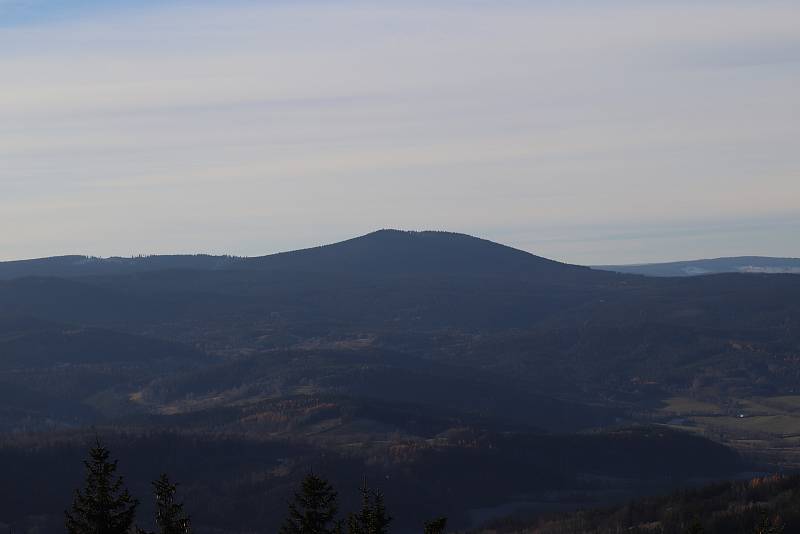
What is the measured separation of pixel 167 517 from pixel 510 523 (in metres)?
114

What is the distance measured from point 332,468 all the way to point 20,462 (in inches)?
1503

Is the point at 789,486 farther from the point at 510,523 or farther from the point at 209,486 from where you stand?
the point at 209,486

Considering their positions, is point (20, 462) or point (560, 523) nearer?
point (560, 523)

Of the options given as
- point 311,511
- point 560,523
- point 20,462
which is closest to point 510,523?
point 560,523

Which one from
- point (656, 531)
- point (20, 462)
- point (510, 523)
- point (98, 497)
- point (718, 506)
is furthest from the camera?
point (20, 462)

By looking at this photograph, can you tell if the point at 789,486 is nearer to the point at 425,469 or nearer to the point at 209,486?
the point at 425,469

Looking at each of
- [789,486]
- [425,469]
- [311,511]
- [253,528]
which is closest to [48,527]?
[253,528]

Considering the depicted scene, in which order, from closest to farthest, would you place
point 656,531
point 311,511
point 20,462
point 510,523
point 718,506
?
1. point 311,511
2. point 656,531
3. point 718,506
4. point 510,523
5. point 20,462

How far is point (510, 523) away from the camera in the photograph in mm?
157125

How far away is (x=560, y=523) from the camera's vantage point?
143875mm

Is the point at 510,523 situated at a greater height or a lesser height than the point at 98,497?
lesser

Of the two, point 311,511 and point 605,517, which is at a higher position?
point 311,511

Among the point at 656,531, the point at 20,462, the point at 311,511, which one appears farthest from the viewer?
the point at 20,462

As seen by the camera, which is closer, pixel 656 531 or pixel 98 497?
pixel 98 497
